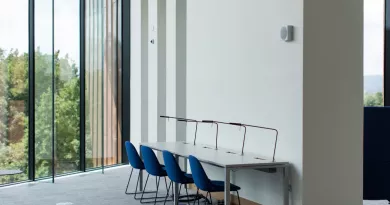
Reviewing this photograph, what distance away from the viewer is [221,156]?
554cm

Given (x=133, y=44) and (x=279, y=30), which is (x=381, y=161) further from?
(x=133, y=44)

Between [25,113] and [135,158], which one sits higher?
[25,113]

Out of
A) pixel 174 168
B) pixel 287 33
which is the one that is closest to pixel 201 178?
pixel 174 168

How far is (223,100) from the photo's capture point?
21.3ft

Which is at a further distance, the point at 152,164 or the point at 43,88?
the point at 43,88

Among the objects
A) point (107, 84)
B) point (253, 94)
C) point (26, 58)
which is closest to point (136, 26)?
point (107, 84)

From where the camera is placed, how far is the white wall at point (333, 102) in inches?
201

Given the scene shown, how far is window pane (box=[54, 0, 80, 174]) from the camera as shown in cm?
883

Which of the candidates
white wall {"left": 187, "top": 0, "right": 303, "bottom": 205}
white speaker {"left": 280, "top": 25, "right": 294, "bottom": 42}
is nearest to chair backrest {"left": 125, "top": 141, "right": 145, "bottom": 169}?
white wall {"left": 187, "top": 0, "right": 303, "bottom": 205}

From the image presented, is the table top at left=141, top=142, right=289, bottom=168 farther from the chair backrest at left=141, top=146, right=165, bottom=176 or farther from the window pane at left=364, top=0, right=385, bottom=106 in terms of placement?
the window pane at left=364, top=0, right=385, bottom=106

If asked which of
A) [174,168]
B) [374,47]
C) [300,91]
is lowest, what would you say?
[174,168]

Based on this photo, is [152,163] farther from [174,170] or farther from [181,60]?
[181,60]

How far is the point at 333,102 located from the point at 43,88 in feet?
15.8

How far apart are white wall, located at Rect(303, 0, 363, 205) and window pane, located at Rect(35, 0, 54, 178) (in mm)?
4601
